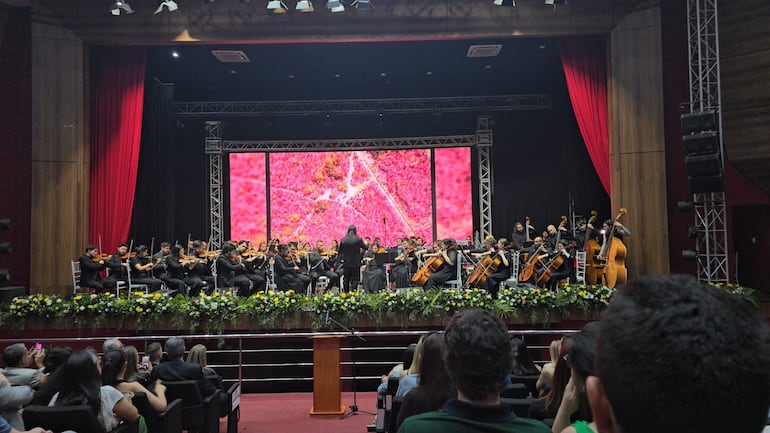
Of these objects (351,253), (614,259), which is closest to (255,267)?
(351,253)

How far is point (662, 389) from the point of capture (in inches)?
29.7

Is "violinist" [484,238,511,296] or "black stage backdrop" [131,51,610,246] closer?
"violinist" [484,238,511,296]

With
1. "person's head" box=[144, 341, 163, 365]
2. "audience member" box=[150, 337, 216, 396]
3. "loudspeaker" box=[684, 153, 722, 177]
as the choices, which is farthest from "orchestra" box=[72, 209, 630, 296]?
"audience member" box=[150, 337, 216, 396]

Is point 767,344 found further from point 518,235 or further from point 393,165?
point 393,165

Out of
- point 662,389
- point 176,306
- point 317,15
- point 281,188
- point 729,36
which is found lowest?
point 176,306

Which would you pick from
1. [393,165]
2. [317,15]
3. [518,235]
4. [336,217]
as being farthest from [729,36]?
[336,217]

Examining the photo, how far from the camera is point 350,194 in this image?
15750mm

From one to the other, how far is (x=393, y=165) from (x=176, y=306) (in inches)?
334

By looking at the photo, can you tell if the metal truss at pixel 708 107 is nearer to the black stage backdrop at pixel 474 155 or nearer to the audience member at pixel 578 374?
the black stage backdrop at pixel 474 155

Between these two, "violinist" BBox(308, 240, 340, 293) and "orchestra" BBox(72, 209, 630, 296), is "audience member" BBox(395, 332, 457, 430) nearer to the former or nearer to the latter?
"orchestra" BBox(72, 209, 630, 296)

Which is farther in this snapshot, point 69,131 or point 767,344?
point 69,131

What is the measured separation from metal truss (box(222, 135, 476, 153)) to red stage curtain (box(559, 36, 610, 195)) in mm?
4446

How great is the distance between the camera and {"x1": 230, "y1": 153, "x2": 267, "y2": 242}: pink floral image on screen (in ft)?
51.5

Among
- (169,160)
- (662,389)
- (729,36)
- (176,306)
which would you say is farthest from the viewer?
(169,160)
